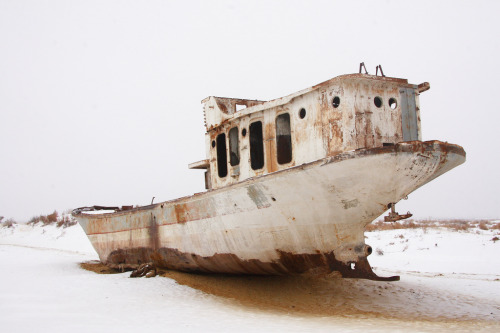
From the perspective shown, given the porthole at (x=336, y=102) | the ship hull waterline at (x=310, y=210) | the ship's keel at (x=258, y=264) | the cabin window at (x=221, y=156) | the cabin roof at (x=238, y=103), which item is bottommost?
the ship's keel at (x=258, y=264)

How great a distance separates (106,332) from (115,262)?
7.65m

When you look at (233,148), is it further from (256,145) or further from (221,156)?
(256,145)

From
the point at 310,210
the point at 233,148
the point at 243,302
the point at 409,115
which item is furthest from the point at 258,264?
the point at 409,115

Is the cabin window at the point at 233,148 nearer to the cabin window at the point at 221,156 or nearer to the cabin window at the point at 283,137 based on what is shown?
the cabin window at the point at 221,156

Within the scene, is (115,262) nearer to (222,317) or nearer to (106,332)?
(222,317)

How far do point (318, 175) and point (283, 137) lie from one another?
1.41m

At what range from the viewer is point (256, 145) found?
8422mm

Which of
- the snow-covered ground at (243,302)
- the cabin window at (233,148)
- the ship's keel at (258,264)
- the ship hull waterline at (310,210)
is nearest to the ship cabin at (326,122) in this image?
the cabin window at (233,148)

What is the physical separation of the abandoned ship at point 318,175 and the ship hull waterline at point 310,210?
16 millimetres

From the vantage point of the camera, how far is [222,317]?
6.11 metres

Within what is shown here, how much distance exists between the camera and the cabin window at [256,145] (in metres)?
8.31

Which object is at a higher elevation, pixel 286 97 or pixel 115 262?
pixel 286 97

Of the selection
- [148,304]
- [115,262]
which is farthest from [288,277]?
[115,262]

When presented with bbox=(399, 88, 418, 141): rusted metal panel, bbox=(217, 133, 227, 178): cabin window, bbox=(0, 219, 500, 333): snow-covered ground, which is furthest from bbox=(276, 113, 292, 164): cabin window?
Answer: bbox=(0, 219, 500, 333): snow-covered ground
